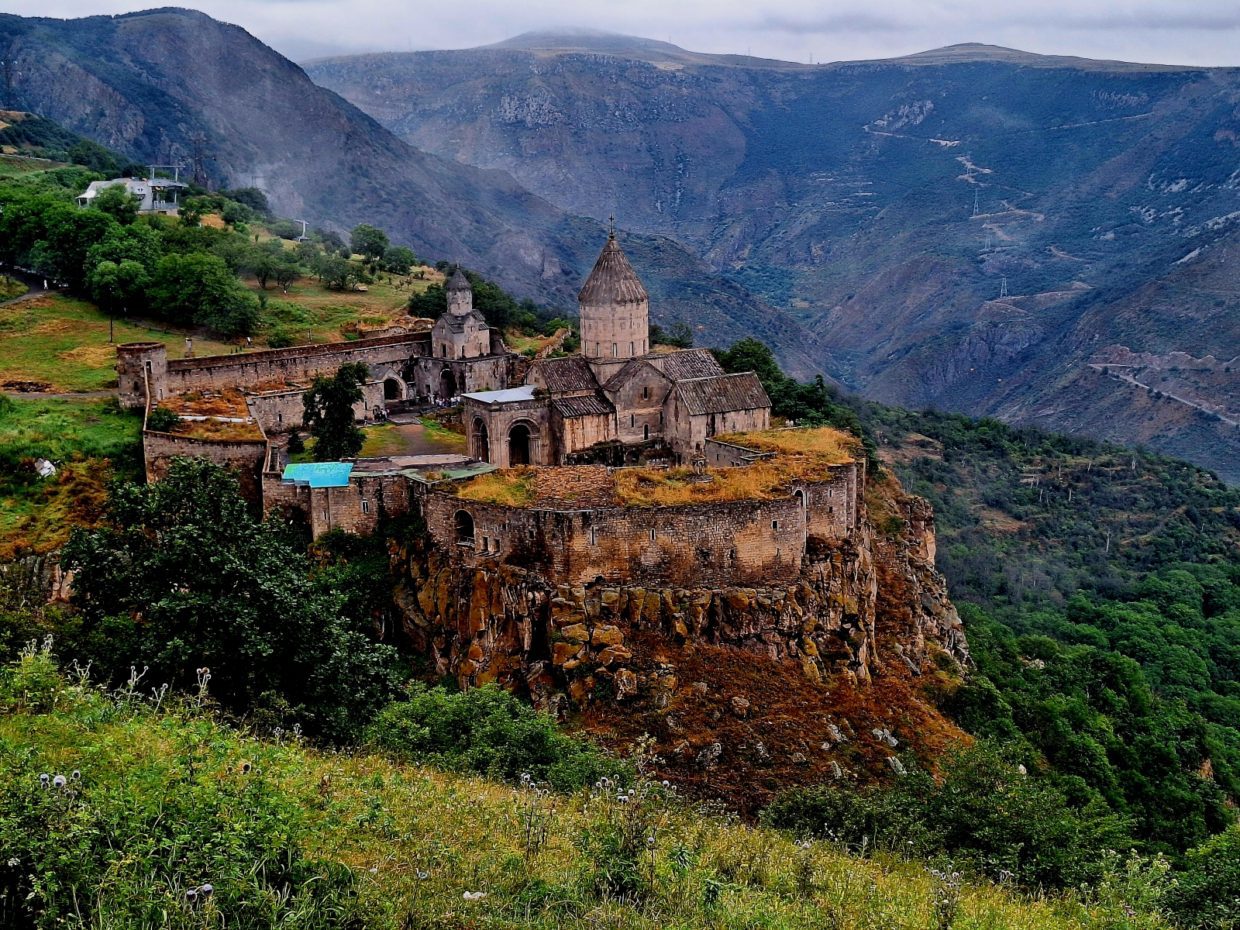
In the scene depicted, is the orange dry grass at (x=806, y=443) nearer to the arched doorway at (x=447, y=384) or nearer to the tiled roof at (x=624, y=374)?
the tiled roof at (x=624, y=374)

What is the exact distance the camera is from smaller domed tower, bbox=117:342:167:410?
35906 mm

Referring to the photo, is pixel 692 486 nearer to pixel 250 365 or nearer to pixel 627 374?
pixel 627 374

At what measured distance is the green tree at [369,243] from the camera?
69.8 m

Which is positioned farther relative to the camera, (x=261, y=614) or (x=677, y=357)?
(x=677, y=357)

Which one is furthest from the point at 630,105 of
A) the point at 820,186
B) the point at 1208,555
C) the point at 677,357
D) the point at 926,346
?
the point at 677,357

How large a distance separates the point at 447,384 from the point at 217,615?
2626 cm

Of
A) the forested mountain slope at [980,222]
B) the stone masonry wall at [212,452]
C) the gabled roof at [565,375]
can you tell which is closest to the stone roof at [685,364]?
the gabled roof at [565,375]

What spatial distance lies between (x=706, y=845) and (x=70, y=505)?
23674mm

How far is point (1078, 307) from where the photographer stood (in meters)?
134

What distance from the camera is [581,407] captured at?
3625 centimetres

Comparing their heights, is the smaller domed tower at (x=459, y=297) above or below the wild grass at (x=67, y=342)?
above

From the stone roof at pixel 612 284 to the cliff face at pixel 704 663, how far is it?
11.4m

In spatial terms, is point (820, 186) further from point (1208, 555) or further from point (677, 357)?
point (677, 357)

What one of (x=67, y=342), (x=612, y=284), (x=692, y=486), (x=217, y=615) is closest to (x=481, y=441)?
(x=612, y=284)
